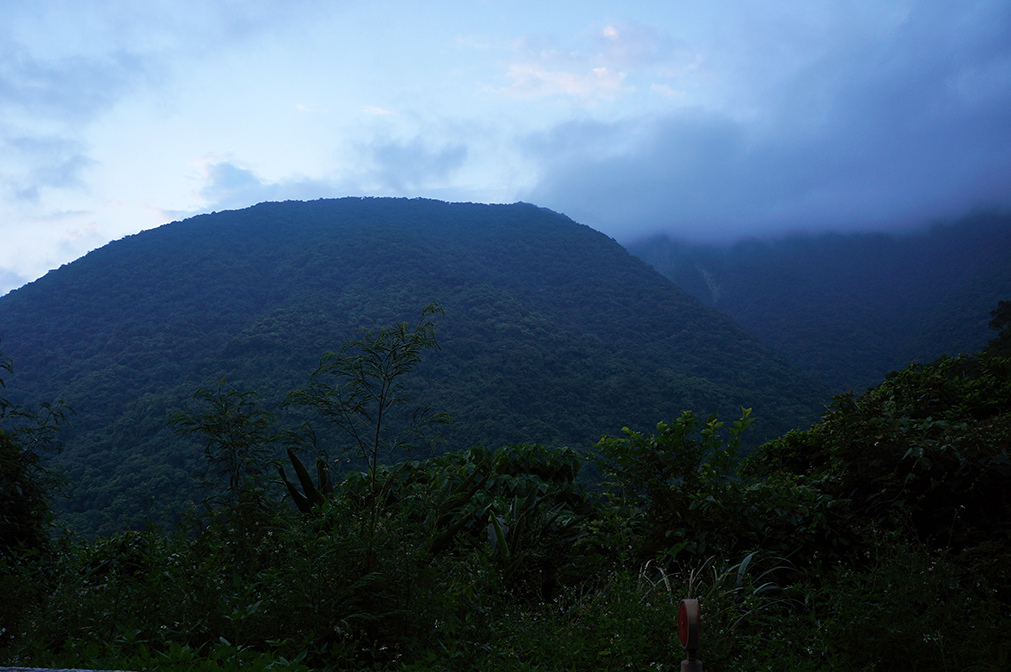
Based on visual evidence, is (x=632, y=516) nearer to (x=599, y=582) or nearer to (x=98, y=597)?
(x=599, y=582)

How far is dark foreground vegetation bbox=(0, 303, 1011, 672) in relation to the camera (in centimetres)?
248

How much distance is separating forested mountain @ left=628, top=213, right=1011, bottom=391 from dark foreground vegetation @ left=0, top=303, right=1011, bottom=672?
3173 centimetres

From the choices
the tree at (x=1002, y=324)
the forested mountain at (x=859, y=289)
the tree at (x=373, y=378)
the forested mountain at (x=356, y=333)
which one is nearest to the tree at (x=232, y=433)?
the tree at (x=373, y=378)

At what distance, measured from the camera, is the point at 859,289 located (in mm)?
50906

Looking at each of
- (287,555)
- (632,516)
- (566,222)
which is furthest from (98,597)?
(566,222)

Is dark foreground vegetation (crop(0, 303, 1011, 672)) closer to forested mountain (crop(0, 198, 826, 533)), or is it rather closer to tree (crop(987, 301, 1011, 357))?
tree (crop(987, 301, 1011, 357))

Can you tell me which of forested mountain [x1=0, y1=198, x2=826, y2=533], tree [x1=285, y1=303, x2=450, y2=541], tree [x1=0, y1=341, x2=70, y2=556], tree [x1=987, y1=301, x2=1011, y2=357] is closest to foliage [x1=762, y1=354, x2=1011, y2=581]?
tree [x1=285, y1=303, x2=450, y2=541]

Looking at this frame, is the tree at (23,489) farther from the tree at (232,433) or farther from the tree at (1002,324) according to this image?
the tree at (1002,324)

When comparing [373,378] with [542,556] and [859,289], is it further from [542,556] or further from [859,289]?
[859,289]

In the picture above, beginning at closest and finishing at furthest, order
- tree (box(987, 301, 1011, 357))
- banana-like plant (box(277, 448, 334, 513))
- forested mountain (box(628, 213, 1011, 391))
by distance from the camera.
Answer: banana-like plant (box(277, 448, 334, 513))
tree (box(987, 301, 1011, 357))
forested mountain (box(628, 213, 1011, 391))

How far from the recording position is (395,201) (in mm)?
64812

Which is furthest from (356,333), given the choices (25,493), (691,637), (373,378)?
(691,637)

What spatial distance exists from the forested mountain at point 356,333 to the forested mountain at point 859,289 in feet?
17.7

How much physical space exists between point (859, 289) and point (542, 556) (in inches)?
2244
